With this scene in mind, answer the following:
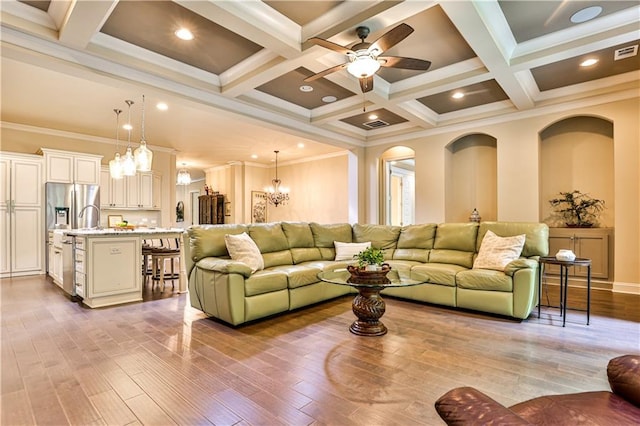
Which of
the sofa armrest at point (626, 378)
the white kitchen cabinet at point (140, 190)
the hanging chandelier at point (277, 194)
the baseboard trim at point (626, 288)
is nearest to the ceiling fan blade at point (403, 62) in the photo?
the sofa armrest at point (626, 378)

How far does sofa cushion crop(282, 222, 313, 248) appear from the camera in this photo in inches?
179

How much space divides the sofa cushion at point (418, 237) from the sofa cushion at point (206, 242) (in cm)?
258

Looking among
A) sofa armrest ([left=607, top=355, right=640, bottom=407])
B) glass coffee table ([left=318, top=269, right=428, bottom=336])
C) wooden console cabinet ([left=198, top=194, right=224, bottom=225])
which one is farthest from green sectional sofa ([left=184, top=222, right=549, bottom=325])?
wooden console cabinet ([left=198, top=194, right=224, bottom=225])

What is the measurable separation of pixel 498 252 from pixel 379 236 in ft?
5.65

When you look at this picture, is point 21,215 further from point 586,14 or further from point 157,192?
point 586,14

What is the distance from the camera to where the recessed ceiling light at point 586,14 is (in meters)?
3.04

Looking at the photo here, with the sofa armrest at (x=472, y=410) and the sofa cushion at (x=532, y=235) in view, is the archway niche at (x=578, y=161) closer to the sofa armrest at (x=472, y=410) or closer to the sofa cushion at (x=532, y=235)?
the sofa cushion at (x=532, y=235)

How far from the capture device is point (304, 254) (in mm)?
4559

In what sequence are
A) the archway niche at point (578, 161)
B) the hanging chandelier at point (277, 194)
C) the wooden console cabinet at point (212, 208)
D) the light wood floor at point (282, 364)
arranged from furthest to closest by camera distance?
the wooden console cabinet at point (212, 208)
the hanging chandelier at point (277, 194)
the archway niche at point (578, 161)
the light wood floor at point (282, 364)

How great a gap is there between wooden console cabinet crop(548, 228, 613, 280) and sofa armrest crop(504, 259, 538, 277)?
2.17m

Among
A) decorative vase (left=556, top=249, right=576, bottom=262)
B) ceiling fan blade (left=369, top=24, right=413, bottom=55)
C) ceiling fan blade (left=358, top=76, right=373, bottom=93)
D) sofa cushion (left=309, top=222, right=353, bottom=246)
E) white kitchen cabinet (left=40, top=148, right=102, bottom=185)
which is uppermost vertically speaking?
ceiling fan blade (left=369, top=24, right=413, bottom=55)

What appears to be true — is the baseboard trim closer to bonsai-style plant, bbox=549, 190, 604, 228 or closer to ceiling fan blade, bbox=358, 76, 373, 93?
bonsai-style plant, bbox=549, 190, 604, 228

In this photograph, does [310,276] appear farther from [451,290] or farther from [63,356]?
[63,356]

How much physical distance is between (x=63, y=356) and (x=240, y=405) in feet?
5.46
